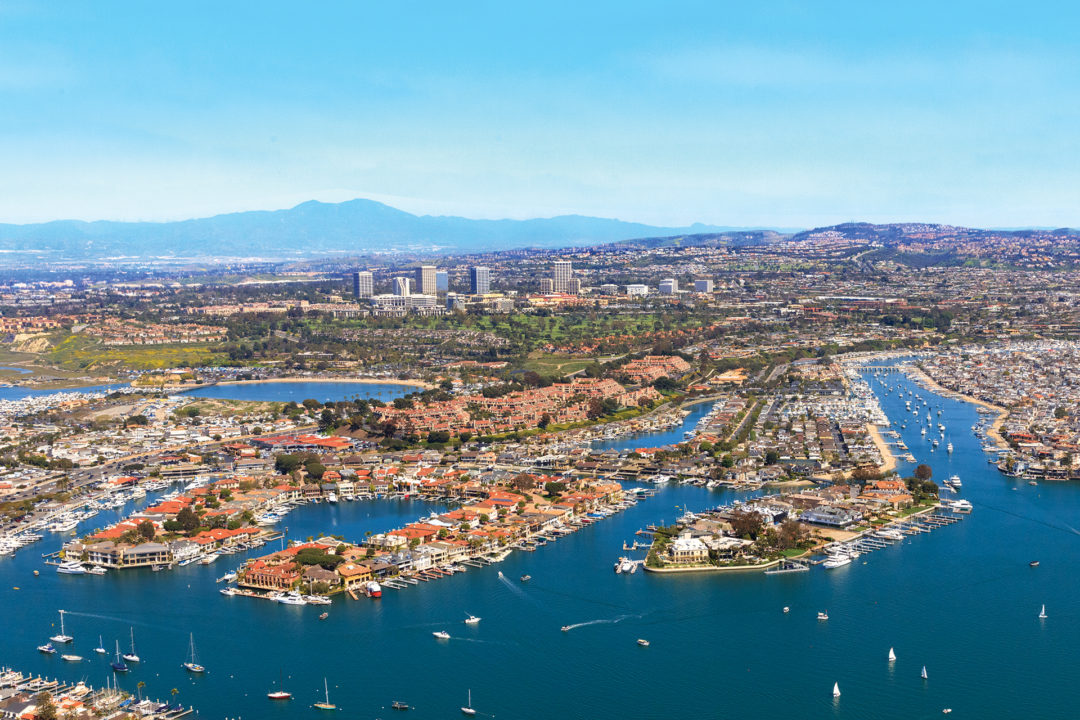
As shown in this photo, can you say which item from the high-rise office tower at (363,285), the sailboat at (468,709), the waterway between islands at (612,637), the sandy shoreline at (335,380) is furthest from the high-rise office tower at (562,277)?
the sailboat at (468,709)

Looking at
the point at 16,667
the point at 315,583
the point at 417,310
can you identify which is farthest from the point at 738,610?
the point at 417,310

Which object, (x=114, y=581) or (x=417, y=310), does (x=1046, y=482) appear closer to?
(x=114, y=581)

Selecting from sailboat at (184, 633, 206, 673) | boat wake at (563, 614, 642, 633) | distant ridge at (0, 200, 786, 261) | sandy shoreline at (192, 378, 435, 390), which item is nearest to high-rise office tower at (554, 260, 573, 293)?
sandy shoreline at (192, 378, 435, 390)

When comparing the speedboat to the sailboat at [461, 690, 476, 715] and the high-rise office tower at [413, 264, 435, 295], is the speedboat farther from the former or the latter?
the high-rise office tower at [413, 264, 435, 295]

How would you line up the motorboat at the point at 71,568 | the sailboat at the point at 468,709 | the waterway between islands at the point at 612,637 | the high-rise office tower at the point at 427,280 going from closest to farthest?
the sailboat at the point at 468,709 → the waterway between islands at the point at 612,637 → the motorboat at the point at 71,568 → the high-rise office tower at the point at 427,280

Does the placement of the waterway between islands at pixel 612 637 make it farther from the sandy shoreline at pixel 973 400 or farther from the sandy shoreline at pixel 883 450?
the sandy shoreline at pixel 973 400

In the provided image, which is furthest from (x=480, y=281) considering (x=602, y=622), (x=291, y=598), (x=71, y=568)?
(x=602, y=622)
